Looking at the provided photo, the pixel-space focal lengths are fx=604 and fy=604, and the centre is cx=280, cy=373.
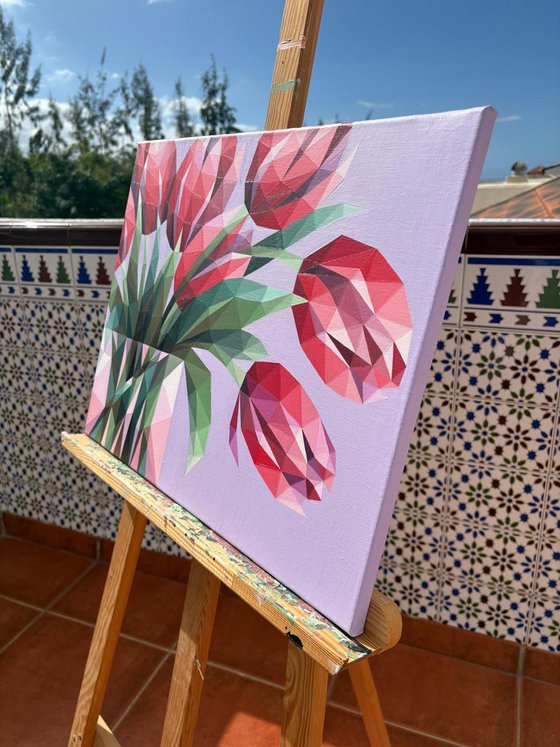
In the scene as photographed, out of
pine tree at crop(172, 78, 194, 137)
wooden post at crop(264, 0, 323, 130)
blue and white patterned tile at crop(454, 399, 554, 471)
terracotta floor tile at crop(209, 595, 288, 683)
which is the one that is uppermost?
pine tree at crop(172, 78, 194, 137)

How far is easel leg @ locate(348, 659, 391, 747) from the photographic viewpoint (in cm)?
77

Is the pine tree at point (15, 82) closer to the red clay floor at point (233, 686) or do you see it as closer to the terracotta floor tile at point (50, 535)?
the terracotta floor tile at point (50, 535)

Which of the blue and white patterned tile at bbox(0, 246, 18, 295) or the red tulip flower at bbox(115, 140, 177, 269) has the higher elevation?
the red tulip flower at bbox(115, 140, 177, 269)

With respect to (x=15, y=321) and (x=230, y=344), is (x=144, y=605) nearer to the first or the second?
(x=15, y=321)

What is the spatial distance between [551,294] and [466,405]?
0.88 ft

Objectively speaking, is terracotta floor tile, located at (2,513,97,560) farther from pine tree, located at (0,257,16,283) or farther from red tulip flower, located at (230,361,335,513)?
red tulip flower, located at (230,361,335,513)

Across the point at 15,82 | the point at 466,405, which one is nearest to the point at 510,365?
the point at 466,405

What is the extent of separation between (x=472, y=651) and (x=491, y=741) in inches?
8.0

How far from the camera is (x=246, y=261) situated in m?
0.70

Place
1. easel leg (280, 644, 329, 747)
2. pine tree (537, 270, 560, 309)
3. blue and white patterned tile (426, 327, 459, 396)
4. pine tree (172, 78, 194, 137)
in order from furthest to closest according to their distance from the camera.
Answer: pine tree (172, 78, 194, 137), blue and white patterned tile (426, 327, 459, 396), pine tree (537, 270, 560, 309), easel leg (280, 644, 329, 747)

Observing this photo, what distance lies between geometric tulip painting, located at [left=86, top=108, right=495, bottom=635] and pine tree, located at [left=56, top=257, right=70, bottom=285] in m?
0.72

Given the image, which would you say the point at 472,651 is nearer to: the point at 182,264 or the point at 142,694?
the point at 142,694

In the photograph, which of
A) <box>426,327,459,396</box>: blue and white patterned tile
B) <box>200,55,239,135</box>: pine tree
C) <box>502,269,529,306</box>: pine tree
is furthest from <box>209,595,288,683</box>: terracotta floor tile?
<box>200,55,239,135</box>: pine tree

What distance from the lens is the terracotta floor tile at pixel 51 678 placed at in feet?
4.00
